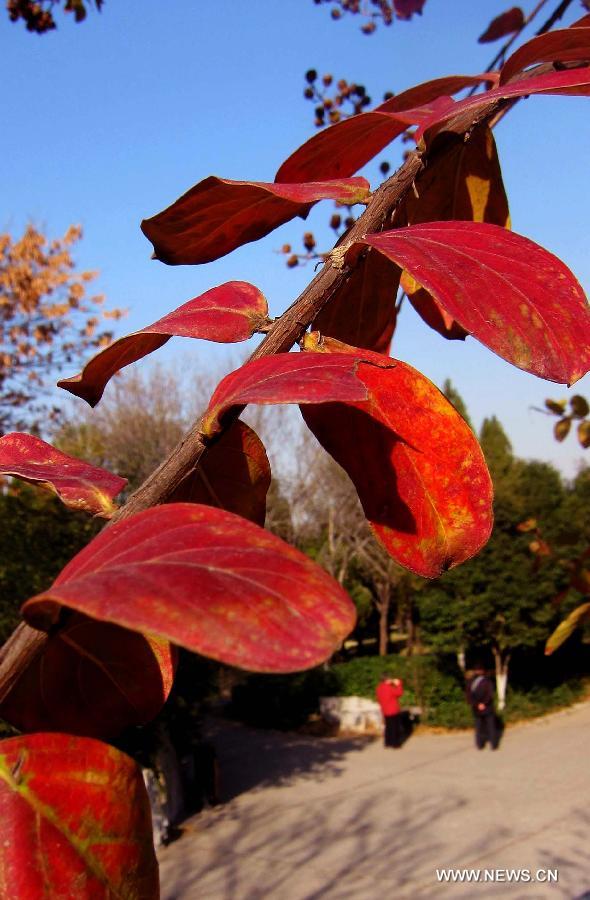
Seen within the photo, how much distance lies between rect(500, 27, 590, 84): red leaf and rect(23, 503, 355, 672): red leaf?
0.31 m

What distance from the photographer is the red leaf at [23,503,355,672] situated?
0.51 ft

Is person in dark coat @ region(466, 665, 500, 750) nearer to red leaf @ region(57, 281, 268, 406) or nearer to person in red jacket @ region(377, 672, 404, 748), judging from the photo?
person in red jacket @ region(377, 672, 404, 748)

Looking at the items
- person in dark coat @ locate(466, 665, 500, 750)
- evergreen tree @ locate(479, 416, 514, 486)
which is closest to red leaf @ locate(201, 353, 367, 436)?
person in dark coat @ locate(466, 665, 500, 750)

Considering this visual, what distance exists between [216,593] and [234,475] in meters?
0.16

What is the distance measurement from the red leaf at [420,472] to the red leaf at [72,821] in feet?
0.43

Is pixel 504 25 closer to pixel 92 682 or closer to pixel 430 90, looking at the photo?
pixel 430 90

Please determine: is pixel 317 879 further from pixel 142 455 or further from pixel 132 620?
→ pixel 142 455

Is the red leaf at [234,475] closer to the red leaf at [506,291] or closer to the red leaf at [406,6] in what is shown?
the red leaf at [506,291]

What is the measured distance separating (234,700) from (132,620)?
13559 mm

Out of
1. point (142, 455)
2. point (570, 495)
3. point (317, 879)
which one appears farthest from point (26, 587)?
point (570, 495)

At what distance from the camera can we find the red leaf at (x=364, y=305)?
388 mm

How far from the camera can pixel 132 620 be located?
0.15 m

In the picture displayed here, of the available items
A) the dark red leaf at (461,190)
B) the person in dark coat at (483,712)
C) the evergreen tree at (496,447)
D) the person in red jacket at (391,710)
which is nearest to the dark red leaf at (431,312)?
the dark red leaf at (461,190)

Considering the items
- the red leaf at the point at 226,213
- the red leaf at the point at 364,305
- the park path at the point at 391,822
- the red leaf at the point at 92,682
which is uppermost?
the red leaf at the point at 226,213
